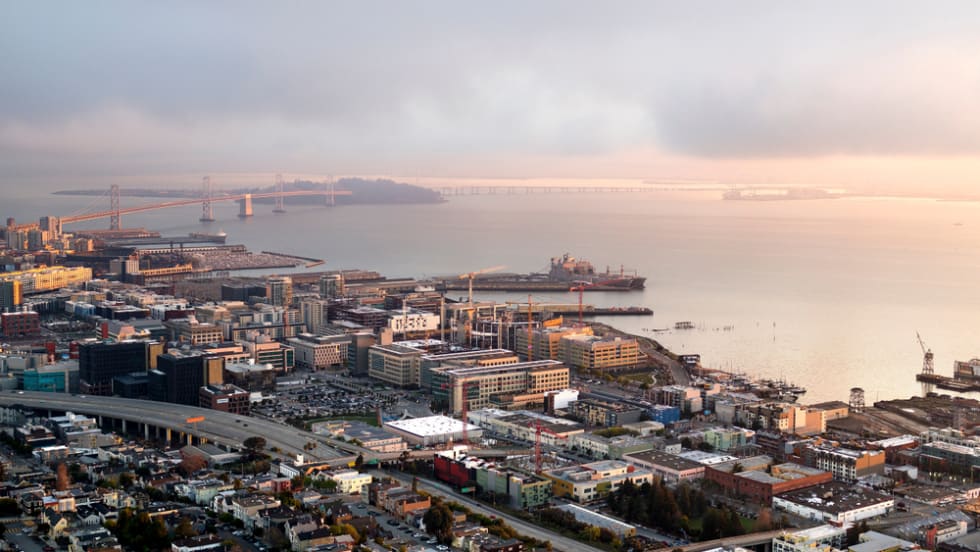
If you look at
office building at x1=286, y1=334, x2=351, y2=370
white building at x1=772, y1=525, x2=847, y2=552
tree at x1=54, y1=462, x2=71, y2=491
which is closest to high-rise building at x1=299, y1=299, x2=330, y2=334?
office building at x1=286, y1=334, x2=351, y2=370

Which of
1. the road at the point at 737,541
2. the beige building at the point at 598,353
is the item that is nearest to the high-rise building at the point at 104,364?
the beige building at the point at 598,353

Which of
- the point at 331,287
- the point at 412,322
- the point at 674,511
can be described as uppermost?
the point at 331,287

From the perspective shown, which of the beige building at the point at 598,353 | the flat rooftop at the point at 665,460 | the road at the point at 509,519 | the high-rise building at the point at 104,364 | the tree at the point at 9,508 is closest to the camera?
the road at the point at 509,519

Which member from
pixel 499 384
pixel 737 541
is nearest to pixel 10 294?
pixel 499 384

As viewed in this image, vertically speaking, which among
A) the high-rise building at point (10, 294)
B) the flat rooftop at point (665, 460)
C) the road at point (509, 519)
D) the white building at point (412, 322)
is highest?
the high-rise building at point (10, 294)

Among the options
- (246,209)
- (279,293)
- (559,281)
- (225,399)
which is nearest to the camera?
(225,399)

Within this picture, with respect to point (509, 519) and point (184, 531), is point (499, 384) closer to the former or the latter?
point (509, 519)

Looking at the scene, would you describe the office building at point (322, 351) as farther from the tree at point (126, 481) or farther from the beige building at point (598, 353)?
the tree at point (126, 481)
